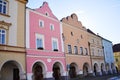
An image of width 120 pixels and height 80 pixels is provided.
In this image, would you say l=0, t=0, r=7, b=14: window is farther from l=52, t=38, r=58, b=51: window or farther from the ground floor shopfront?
l=52, t=38, r=58, b=51: window

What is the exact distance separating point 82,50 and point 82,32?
12.0 feet

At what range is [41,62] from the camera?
20.4 meters

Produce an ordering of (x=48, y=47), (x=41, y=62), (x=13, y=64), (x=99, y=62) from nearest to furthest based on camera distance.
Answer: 1. (x=13, y=64)
2. (x=41, y=62)
3. (x=48, y=47)
4. (x=99, y=62)

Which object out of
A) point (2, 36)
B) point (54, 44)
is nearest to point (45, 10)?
point (54, 44)

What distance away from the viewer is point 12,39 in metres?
16.9

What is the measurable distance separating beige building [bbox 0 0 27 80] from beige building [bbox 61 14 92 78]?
8.77m

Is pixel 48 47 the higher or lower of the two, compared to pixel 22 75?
higher

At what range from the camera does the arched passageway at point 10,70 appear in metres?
17.2

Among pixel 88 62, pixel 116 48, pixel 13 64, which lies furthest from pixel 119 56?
pixel 13 64

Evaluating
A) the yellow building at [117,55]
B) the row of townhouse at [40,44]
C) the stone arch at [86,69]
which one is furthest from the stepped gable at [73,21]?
the yellow building at [117,55]

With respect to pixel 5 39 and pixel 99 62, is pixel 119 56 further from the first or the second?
pixel 5 39

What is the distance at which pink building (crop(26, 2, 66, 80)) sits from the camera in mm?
19234

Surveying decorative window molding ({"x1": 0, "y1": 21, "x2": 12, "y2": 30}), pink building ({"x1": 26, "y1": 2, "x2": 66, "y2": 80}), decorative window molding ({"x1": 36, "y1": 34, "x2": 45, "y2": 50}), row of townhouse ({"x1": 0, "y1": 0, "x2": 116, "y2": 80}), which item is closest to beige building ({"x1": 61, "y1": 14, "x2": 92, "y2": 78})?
row of townhouse ({"x1": 0, "y1": 0, "x2": 116, "y2": 80})

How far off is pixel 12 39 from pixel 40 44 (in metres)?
4.75
